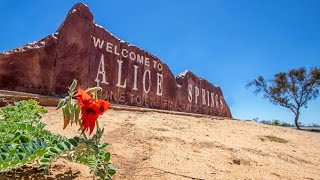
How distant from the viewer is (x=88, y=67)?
6.02 m

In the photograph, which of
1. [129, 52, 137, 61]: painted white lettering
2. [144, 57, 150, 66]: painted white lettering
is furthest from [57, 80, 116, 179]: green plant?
[144, 57, 150, 66]: painted white lettering

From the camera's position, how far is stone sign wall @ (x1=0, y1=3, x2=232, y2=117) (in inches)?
201

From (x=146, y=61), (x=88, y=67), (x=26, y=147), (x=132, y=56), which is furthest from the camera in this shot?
(x=146, y=61)

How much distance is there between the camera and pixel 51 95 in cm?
538

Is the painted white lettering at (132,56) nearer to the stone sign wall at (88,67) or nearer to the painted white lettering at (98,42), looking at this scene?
the stone sign wall at (88,67)

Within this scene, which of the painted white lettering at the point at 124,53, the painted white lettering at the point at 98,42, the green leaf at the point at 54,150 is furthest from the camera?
the painted white lettering at the point at 124,53

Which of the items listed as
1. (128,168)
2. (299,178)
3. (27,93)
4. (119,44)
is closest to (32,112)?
(128,168)

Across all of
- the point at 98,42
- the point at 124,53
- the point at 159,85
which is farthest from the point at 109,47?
the point at 159,85

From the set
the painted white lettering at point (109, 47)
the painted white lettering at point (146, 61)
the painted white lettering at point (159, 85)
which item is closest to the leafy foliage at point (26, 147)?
the painted white lettering at point (109, 47)

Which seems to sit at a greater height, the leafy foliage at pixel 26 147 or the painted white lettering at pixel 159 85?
the painted white lettering at pixel 159 85

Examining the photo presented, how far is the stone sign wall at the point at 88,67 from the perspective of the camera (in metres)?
5.12

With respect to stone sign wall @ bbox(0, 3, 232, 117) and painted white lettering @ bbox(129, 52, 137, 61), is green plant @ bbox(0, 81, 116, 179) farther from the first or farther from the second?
painted white lettering @ bbox(129, 52, 137, 61)

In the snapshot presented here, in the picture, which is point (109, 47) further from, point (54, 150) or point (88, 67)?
point (54, 150)

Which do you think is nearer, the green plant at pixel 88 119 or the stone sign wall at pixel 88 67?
the green plant at pixel 88 119
